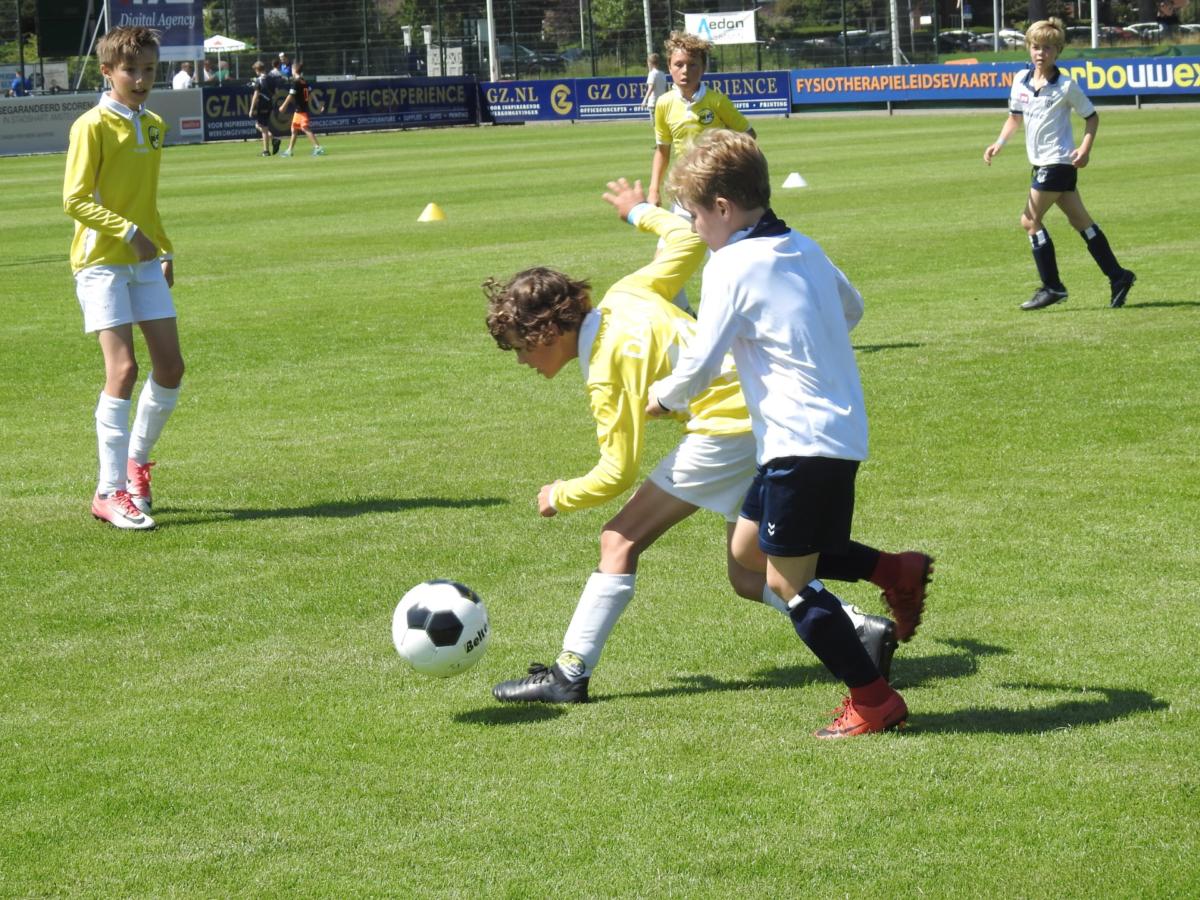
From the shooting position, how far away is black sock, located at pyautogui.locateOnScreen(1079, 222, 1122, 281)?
44.1 feet

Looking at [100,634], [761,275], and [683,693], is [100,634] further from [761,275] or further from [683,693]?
[761,275]

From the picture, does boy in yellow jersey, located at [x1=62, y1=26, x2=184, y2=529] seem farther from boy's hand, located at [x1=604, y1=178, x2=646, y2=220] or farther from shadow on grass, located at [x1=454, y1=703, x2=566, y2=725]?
shadow on grass, located at [x1=454, y1=703, x2=566, y2=725]

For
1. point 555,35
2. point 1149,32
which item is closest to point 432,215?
point 555,35

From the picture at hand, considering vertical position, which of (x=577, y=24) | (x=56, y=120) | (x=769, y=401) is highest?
(x=577, y=24)

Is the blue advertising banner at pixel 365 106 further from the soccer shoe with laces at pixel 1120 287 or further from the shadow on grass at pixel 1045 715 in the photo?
the shadow on grass at pixel 1045 715

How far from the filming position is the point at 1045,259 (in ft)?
44.0

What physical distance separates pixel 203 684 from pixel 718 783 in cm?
200

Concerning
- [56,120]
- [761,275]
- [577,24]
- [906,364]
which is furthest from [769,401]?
[577,24]

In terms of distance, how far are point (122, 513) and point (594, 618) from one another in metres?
3.44

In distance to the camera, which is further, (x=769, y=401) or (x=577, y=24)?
(x=577, y=24)

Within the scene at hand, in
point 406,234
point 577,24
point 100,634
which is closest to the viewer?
point 100,634

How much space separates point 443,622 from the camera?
5.46m

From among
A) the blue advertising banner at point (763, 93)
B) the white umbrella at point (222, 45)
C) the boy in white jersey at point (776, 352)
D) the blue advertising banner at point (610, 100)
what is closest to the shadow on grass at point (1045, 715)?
the boy in white jersey at point (776, 352)

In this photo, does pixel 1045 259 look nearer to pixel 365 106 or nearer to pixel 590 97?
pixel 365 106
